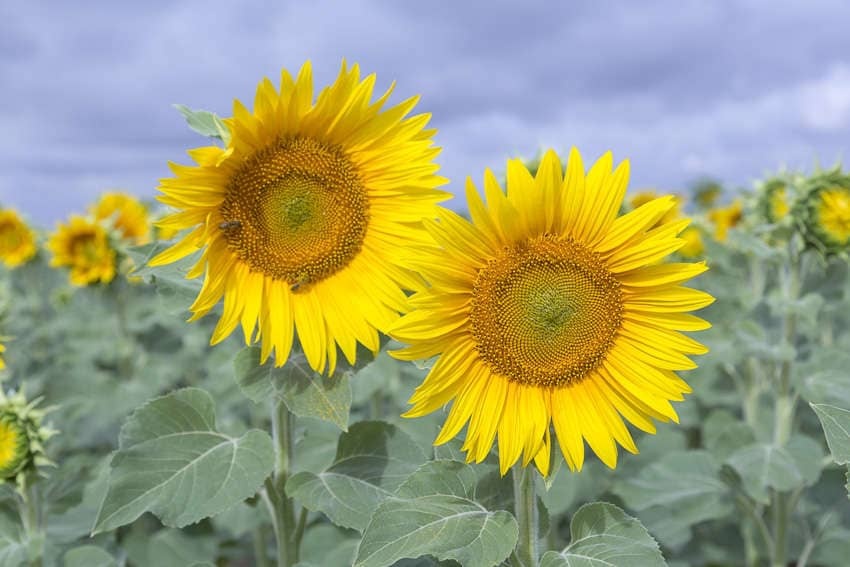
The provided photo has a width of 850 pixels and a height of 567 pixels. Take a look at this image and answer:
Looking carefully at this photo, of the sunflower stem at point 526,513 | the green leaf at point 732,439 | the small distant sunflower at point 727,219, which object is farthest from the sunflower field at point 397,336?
the small distant sunflower at point 727,219

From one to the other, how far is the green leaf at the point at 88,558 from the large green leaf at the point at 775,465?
223 centimetres

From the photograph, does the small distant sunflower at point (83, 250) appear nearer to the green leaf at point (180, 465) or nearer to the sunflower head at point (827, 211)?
the green leaf at point (180, 465)

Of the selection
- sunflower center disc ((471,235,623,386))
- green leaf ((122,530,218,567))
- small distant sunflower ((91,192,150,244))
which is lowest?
green leaf ((122,530,218,567))

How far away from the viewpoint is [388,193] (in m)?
2.14

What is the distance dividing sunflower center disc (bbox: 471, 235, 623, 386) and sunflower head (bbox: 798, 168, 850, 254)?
173 cm

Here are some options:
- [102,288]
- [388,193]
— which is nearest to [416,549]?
[388,193]

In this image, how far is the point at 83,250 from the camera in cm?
529

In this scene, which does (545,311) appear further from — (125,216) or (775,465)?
(125,216)

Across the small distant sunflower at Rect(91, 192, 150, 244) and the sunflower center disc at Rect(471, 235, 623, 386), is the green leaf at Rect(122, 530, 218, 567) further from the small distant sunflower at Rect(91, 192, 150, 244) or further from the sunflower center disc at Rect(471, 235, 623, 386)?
the small distant sunflower at Rect(91, 192, 150, 244)

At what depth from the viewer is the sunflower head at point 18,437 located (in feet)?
8.65

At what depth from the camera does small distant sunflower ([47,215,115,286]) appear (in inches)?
201

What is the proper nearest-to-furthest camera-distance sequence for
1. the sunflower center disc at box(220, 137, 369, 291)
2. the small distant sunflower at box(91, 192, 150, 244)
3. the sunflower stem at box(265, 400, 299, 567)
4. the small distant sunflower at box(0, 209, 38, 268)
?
the sunflower center disc at box(220, 137, 369, 291) → the sunflower stem at box(265, 400, 299, 567) → the small distant sunflower at box(91, 192, 150, 244) → the small distant sunflower at box(0, 209, 38, 268)

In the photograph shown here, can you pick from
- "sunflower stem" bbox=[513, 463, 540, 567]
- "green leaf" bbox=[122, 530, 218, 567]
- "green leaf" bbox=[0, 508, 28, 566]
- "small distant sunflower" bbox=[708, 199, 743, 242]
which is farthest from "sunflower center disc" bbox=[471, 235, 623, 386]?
"small distant sunflower" bbox=[708, 199, 743, 242]

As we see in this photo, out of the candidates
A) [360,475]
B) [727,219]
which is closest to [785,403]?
[360,475]
